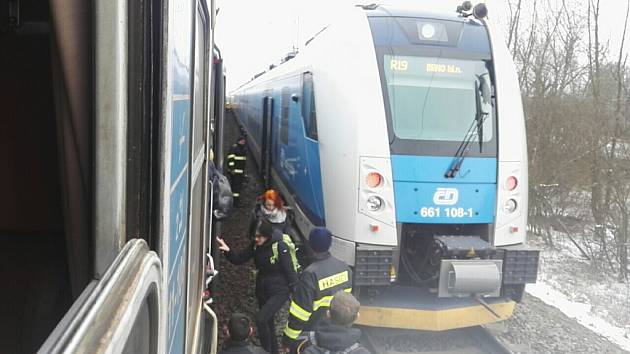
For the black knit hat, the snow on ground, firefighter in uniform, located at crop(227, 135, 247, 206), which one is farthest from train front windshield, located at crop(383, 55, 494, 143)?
firefighter in uniform, located at crop(227, 135, 247, 206)

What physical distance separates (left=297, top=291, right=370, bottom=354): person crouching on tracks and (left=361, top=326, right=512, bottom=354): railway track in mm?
2032

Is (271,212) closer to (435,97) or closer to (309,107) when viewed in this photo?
(309,107)

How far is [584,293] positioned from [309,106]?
561 centimetres

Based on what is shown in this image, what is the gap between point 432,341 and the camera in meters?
5.53

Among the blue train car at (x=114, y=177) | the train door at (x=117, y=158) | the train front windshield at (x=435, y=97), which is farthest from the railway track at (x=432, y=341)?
the train door at (x=117, y=158)

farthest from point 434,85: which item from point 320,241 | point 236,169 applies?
point 236,169

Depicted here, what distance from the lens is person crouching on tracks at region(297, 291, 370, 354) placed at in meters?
3.23

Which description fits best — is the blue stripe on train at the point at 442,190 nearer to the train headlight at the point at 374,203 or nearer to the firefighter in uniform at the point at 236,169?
the train headlight at the point at 374,203

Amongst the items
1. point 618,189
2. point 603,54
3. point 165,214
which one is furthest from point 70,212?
point 603,54

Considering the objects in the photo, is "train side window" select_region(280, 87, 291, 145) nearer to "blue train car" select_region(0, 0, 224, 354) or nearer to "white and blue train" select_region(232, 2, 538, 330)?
"white and blue train" select_region(232, 2, 538, 330)

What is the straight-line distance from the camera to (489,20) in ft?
19.4

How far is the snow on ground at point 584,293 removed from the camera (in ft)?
24.2

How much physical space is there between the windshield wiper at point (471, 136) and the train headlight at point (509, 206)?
1.83ft

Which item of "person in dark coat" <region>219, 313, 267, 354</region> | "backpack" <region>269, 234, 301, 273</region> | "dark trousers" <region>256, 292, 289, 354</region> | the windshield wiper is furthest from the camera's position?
the windshield wiper
